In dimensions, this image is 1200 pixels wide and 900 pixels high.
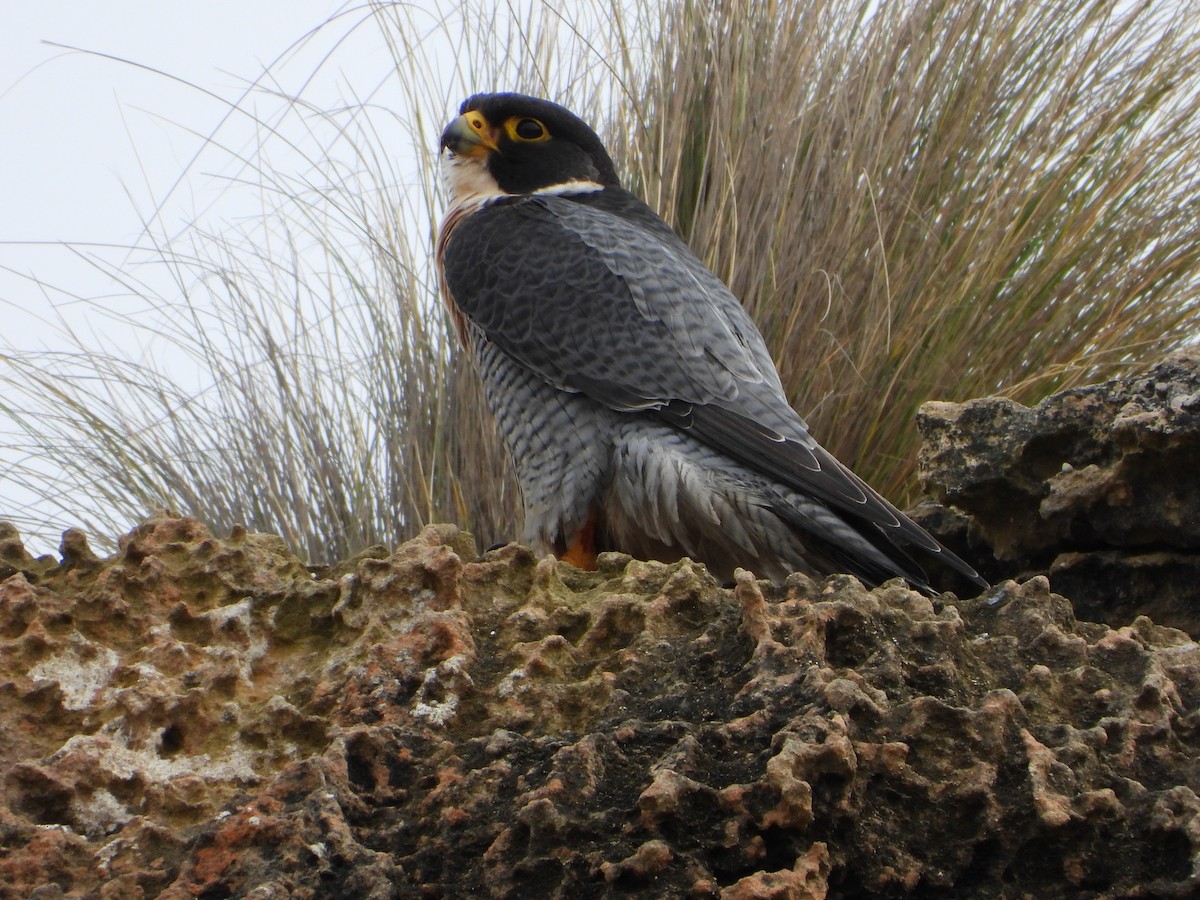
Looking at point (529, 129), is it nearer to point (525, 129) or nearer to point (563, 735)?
point (525, 129)

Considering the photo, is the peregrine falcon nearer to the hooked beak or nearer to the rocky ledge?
the hooked beak

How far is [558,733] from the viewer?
1.30 m

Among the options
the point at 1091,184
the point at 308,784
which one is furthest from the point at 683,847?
the point at 1091,184

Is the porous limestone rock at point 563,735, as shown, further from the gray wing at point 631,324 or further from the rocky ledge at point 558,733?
the gray wing at point 631,324

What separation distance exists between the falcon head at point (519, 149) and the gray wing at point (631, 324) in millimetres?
197

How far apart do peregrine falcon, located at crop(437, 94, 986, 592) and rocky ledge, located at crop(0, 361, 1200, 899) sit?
2.73ft

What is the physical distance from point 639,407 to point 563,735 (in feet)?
4.72

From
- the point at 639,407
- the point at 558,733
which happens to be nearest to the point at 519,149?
the point at 639,407

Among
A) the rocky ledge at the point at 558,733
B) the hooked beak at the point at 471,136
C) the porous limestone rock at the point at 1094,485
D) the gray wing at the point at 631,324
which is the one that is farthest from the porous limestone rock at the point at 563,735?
the hooked beak at the point at 471,136

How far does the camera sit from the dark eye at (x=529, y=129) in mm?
3320

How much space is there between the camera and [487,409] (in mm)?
3393

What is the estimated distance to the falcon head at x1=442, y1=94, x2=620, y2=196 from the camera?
10.8 ft

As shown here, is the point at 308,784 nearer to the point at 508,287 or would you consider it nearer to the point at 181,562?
the point at 181,562

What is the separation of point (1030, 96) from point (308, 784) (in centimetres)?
313
